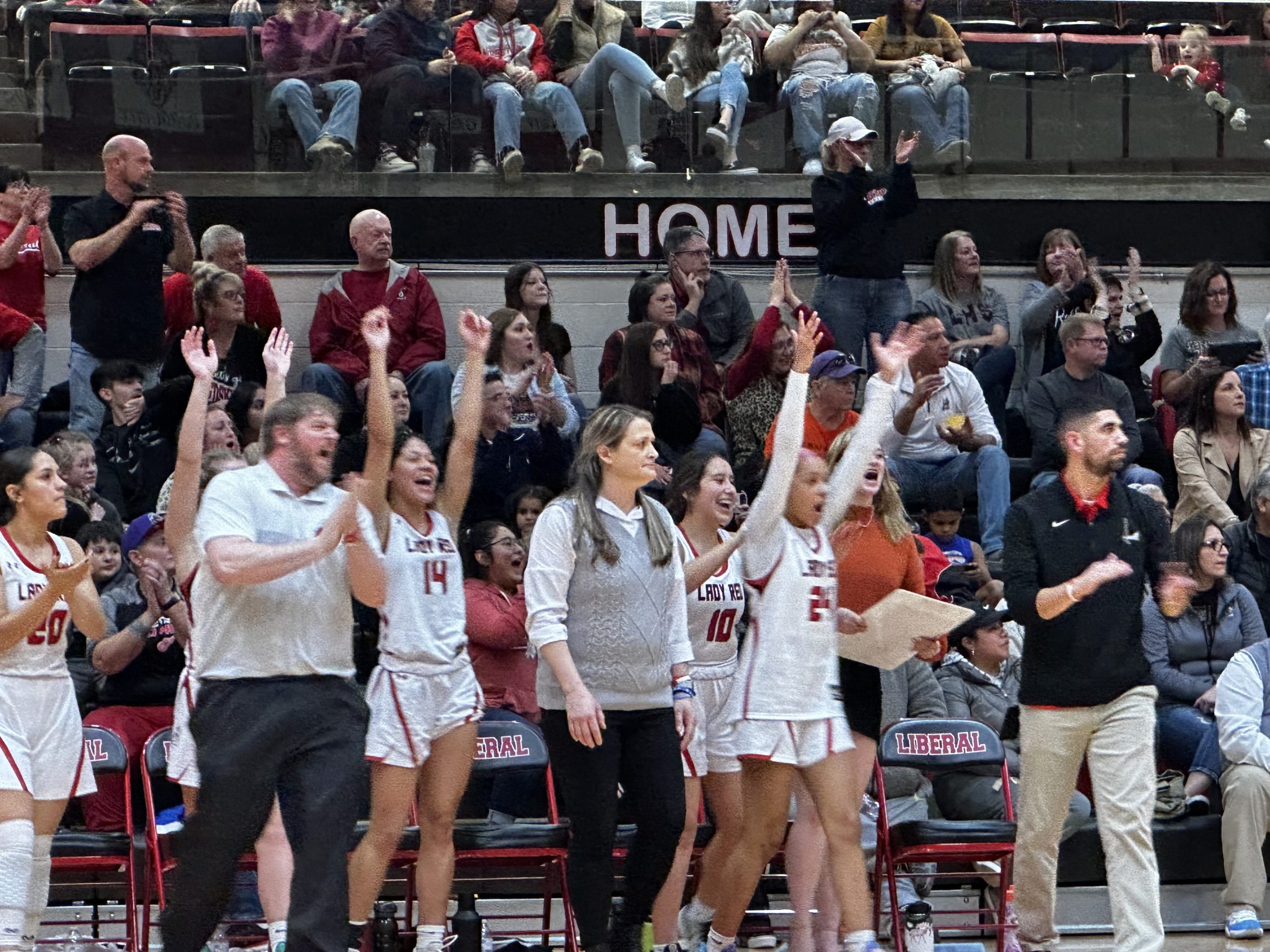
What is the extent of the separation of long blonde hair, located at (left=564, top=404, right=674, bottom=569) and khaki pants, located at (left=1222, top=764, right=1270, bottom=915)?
9.69ft

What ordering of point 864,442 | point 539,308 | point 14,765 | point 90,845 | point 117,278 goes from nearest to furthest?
point 14,765 < point 864,442 < point 90,845 < point 117,278 < point 539,308

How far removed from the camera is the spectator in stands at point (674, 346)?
1052cm

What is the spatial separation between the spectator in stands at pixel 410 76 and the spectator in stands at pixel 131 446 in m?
2.59

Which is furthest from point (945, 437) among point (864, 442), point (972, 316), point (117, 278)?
point (117, 278)

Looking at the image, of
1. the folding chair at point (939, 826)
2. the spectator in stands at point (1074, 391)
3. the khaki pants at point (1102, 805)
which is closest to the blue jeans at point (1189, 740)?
the folding chair at point (939, 826)

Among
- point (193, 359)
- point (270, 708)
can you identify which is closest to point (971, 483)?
point (193, 359)

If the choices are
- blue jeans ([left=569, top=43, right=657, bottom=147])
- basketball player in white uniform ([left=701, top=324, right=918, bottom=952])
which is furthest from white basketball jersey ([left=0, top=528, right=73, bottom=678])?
blue jeans ([left=569, top=43, right=657, bottom=147])

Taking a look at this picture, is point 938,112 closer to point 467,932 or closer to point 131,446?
point 131,446

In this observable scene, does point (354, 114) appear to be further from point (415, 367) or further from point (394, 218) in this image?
point (415, 367)

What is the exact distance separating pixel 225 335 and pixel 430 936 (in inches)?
194

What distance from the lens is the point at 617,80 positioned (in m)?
12.0

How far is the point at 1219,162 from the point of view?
12922 millimetres

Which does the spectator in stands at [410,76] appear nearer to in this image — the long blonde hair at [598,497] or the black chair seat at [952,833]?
the long blonde hair at [598,497]

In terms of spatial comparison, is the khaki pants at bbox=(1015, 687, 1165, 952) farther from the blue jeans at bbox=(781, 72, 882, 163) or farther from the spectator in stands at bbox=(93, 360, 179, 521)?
the blue jeans at bbox=(781, 72, 882, 163)
